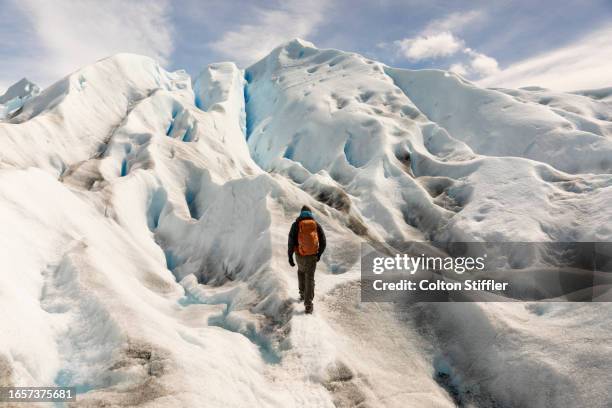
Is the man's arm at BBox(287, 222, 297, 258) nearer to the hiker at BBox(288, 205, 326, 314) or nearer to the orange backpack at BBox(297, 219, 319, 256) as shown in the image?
the hiker at BBox(288, 205, 326, 314)

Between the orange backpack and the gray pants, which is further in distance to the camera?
the gray pants

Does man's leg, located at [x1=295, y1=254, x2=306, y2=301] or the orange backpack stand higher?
the orange backpack

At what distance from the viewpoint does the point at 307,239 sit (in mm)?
9195

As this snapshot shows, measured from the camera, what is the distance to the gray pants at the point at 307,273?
9359mm

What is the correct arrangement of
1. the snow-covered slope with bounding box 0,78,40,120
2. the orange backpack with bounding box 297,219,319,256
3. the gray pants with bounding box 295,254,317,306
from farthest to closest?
the snow-covered slope with bounding box 0,78,40,120 < the gray pants with bounding box 295,254,317,306 < the orange backpack with bounding box 297,219,319,256

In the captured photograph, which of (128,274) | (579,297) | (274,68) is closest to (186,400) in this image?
(128,274)

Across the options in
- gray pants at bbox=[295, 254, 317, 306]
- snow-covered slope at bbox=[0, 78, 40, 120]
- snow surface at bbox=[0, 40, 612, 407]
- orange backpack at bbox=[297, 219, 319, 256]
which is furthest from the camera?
snow-covered slope at bbox=[0, 78, 40, 120]

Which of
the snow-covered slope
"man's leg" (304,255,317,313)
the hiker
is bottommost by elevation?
"man's leg" (304,255,317,313)

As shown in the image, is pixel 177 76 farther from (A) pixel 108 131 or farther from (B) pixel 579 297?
(B) pixel 579 297

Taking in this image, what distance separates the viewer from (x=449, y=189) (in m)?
28.3

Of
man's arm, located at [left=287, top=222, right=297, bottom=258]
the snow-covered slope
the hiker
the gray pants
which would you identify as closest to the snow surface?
the gray pants

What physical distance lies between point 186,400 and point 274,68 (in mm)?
63309

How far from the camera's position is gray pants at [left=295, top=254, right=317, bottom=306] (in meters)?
9.36

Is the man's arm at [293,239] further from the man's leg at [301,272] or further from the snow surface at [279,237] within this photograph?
the snow surface at [279,237]
